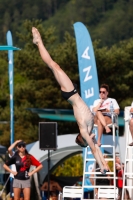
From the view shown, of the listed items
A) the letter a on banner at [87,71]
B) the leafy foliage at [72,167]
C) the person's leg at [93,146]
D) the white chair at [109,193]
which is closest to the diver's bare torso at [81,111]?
the person's leg at [93,146]

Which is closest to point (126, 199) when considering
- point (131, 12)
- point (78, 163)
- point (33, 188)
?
point (33, 188)

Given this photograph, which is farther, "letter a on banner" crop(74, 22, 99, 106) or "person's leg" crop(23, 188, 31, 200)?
"letter a on banner" crop(74, 22, 99, 106)

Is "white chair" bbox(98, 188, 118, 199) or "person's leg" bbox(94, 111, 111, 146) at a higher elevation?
"person's leg" bbox(94, 111, 111, 146)

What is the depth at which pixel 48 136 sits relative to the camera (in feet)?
51.4

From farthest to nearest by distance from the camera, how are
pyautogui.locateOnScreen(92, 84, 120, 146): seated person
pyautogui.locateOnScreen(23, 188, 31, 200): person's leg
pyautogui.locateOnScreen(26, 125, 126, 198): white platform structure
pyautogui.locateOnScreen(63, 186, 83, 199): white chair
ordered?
1. pyautogui.locateOnScreen(26, 125, 126, 198): white platform structure
2. pyautogui.locateOnScreen(23, 188, 31, 200): person's leg
3. pyautogui.locateOnScreen(63, 186, 83, 199): white chair
4. pyautogui.locateOnScreen(92, 84, 120, 146): seated person

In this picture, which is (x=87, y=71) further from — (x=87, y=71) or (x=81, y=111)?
(x=81, y=111)

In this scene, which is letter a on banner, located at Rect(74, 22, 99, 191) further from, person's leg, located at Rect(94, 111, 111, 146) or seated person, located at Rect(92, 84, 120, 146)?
person's leg, located at Rect(94, 111, 111, 146)

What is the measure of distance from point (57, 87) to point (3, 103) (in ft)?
32.6

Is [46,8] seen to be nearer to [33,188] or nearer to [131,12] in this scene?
[131,12]

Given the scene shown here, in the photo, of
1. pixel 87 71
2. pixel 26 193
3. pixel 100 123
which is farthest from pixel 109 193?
pixel 87 71

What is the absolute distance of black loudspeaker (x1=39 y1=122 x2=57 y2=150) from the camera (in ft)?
51.0

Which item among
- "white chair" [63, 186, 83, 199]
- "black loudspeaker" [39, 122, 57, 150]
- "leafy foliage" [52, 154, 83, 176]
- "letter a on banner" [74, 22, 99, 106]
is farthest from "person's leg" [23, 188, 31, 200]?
"leafy foliage" [52, 154, 83, 176]

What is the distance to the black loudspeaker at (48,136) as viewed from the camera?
51.0 ft

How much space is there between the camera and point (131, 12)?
118625 millimetres
